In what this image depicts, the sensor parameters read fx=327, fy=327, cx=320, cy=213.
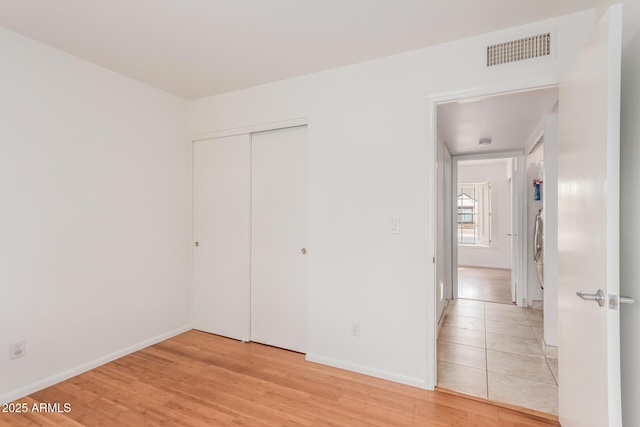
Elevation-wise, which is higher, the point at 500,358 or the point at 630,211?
the point at 630,211

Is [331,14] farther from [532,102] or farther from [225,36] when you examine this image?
[532,102]

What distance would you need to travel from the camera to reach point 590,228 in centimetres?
144

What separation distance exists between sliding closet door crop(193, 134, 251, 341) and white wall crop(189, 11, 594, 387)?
2.58 feet

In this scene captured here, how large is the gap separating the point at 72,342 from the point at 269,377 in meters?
1.59

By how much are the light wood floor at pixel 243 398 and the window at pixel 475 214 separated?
6.38 m

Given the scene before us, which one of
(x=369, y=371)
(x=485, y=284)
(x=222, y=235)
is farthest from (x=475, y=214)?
(x=222, y=235)

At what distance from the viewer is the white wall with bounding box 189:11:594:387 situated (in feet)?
7.85

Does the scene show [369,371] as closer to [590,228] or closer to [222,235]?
[590,228]

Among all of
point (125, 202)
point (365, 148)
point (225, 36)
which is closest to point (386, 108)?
point (365, 148)

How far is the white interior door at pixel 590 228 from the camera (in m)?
1.26

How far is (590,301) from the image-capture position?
4.80 feet

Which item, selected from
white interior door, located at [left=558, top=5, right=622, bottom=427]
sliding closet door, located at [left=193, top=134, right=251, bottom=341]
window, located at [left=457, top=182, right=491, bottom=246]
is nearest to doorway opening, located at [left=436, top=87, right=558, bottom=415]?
white interior door, located at [left=558, top=5, right=622, bottom=427]

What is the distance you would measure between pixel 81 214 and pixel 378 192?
2407mm

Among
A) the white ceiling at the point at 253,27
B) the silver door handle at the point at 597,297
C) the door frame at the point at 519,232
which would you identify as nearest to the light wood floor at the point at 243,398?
the silver door handle at the point at 597,297
